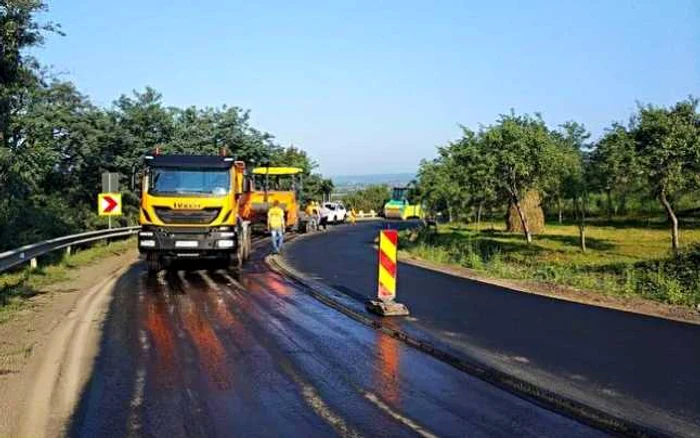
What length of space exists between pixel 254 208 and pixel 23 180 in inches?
642

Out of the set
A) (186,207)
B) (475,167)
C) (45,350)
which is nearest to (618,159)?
(475,167)

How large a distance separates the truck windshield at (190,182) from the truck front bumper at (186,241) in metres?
0.94

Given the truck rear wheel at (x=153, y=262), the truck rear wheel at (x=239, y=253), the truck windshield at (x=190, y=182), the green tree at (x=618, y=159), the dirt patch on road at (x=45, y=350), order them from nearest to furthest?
the dirt patch on road at (x=45, y=350)
the truck windshield at (x=190, y=182)
the truck rear wheel at (x=153, y=262)
the truck rear wheel at (x=239, y=253)
the green tree at (x=618, y=159)

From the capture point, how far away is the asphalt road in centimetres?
683

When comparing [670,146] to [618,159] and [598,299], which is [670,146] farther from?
[598,299]

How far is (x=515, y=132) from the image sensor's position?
24344mm

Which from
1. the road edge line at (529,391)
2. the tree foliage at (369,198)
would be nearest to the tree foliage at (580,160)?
the road edge line at (529,391)

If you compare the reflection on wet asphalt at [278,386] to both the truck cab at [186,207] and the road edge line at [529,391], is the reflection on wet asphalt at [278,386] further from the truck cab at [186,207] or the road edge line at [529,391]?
the truck cab at [186,207]

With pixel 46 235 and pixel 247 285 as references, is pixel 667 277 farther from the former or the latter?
pixel 46 235

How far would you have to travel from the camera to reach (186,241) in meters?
18.2

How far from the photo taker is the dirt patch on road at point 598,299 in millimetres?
11674

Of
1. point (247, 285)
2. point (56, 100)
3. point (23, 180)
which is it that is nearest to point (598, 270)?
point (247, 285)

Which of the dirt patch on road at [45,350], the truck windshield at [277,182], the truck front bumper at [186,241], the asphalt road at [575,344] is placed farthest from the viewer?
the truck windshield at [277,182]

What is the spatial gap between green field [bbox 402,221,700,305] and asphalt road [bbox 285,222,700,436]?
2.12 meters
